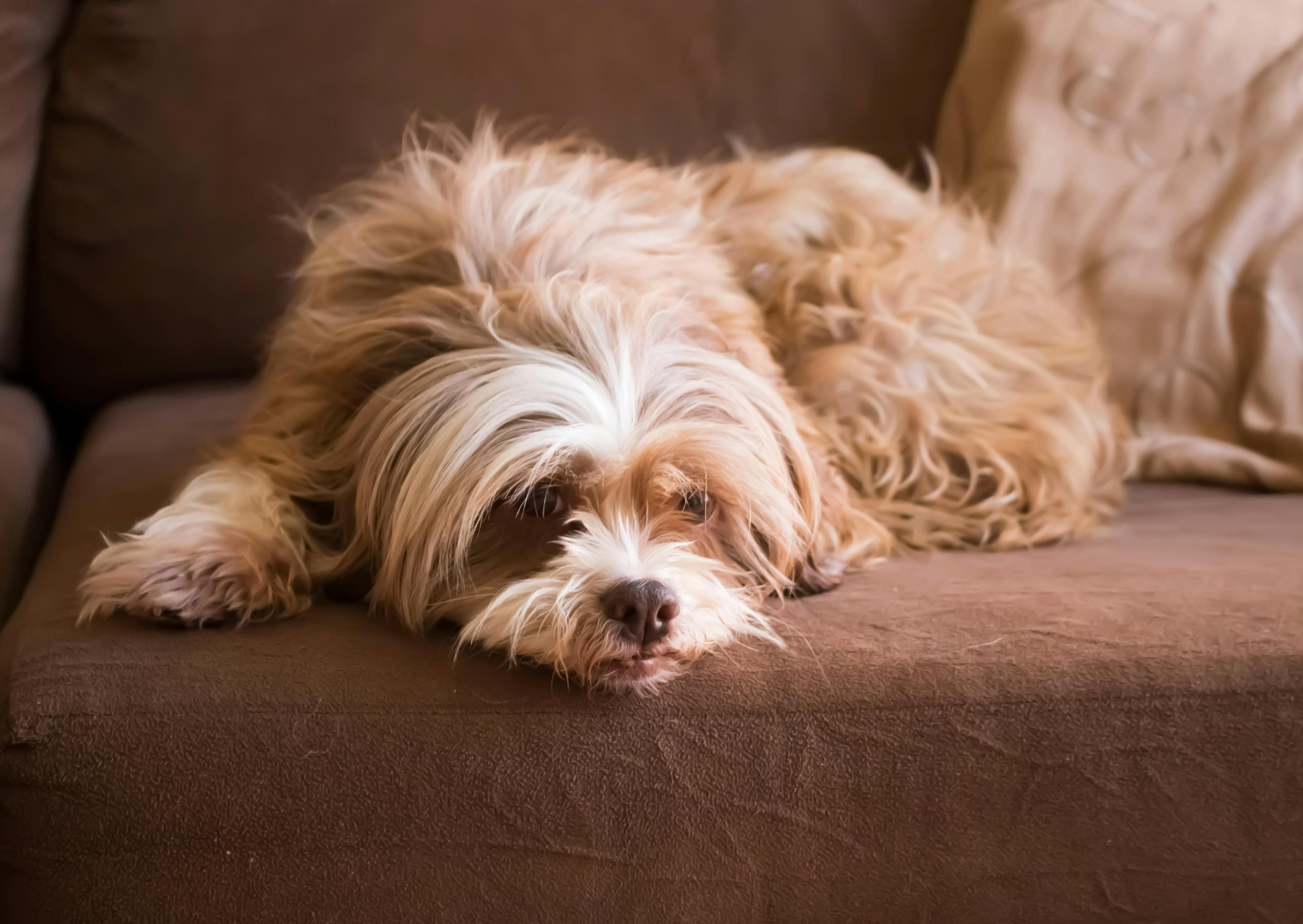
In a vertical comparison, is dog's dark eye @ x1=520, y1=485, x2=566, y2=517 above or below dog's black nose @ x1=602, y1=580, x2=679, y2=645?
above

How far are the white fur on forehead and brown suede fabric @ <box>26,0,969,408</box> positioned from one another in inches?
36.2

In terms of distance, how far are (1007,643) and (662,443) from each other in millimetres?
444

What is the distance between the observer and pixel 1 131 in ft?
7.32

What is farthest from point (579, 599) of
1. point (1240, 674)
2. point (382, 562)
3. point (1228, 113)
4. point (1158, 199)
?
point (1228, 113)

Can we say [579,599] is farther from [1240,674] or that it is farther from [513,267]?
[1240,674]

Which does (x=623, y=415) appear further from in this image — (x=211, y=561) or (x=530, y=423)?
(x=211, y=561)

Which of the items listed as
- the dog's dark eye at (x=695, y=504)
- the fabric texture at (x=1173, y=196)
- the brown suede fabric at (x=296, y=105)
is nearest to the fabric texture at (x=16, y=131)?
the brown suede fabric at (x=296, y=105)

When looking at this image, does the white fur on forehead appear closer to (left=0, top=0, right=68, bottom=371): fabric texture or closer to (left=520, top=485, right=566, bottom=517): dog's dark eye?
(left=520, top=485, right=566, bottom=517): dog's dark eye

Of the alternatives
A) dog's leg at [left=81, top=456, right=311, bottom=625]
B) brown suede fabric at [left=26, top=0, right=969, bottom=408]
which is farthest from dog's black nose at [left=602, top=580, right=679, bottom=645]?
brown suede fabric at [left=26, top=0, right=969, bottom=408]

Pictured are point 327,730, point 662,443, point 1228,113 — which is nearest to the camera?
point 327,730

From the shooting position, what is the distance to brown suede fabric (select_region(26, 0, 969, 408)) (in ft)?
7.23

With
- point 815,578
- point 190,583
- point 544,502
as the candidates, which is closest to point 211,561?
point 190,583

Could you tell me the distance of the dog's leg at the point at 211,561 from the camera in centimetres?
128

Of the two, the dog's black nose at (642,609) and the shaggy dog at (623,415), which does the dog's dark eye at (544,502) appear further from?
the dog's black nose at (642,609)
